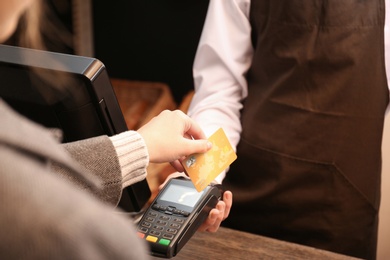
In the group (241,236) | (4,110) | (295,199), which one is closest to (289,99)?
(295,199)

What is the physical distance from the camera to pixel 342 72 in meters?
1.19

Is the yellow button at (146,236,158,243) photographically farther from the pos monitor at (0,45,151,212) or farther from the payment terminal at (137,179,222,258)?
the pos monitor at (0,45,151,212)

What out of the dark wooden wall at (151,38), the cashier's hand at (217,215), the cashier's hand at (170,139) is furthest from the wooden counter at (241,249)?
the dark wooden wall at (151,38)

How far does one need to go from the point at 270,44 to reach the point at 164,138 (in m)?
0.41

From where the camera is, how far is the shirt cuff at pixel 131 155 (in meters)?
0.81

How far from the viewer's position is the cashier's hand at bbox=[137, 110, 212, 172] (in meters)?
0.93

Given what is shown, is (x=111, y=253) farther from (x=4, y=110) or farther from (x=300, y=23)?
(x=300, y=23)

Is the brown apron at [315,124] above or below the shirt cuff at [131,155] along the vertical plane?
below

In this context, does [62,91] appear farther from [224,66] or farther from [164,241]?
[224,66]

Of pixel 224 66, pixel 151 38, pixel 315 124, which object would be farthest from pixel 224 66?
pixel 151 38

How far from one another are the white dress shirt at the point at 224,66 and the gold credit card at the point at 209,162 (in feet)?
0.79

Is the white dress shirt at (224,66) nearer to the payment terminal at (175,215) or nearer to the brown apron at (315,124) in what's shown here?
the brown apron at (315,124)

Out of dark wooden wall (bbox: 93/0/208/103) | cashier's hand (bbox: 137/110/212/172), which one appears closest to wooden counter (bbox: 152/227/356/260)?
cashier's hand (bbox: 137/110/212/172)

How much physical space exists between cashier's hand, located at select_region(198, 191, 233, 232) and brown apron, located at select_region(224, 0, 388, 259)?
279 mm
